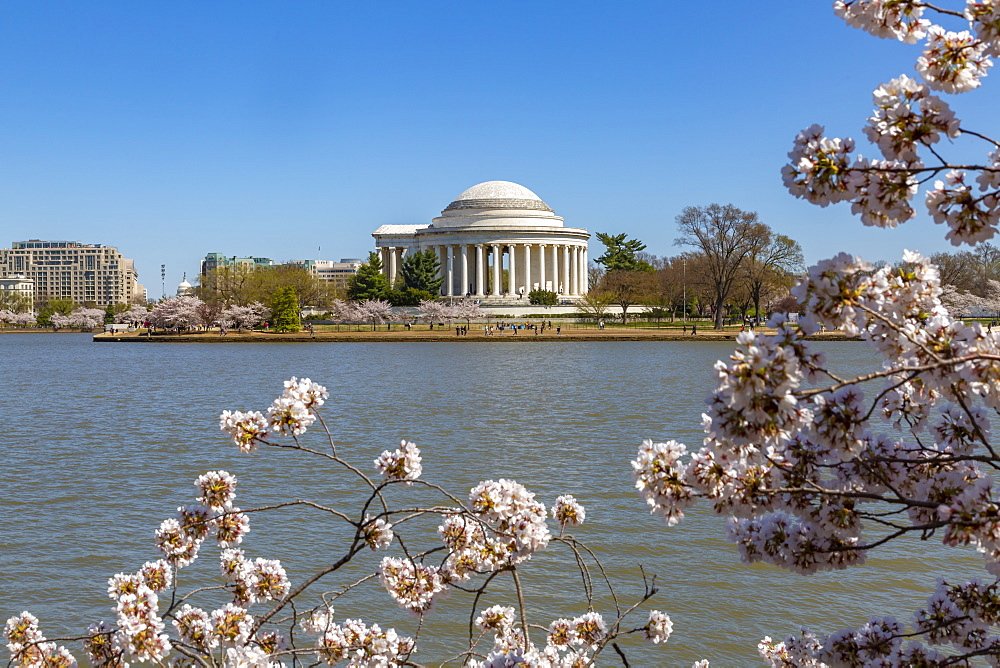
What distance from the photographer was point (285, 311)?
289 feet

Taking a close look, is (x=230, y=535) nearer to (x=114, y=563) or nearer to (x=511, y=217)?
(x=114, y=563)

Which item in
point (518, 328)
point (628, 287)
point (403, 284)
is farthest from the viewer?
point (403, 284)

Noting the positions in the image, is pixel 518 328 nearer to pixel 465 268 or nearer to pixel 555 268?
pixel 465 268

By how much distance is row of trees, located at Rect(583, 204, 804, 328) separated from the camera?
82375 mm

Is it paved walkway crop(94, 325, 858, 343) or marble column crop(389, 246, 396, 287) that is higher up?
marble column crop(389, 246, 396, 287)

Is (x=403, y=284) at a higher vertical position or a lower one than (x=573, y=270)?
lower

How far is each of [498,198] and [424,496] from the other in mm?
111842

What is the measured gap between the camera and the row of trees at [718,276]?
270 feet

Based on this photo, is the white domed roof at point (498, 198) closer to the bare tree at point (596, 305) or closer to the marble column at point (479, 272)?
the marble column at point (479, 272)

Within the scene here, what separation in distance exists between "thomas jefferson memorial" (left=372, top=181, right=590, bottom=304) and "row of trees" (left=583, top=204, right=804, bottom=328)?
42.5ft

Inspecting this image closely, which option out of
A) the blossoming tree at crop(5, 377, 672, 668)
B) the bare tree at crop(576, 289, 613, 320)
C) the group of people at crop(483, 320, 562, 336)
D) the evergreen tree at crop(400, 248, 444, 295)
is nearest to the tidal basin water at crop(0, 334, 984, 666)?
the blossoming tree at crop(5, 377, 672, 668)

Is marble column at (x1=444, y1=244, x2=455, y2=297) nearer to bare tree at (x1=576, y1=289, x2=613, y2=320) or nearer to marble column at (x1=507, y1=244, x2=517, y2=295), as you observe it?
marble column at (x1=507, y1=244, x2=517, y2=295)

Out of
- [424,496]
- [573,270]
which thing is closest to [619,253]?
[573,270]

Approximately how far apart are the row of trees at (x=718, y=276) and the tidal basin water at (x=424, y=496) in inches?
1733
